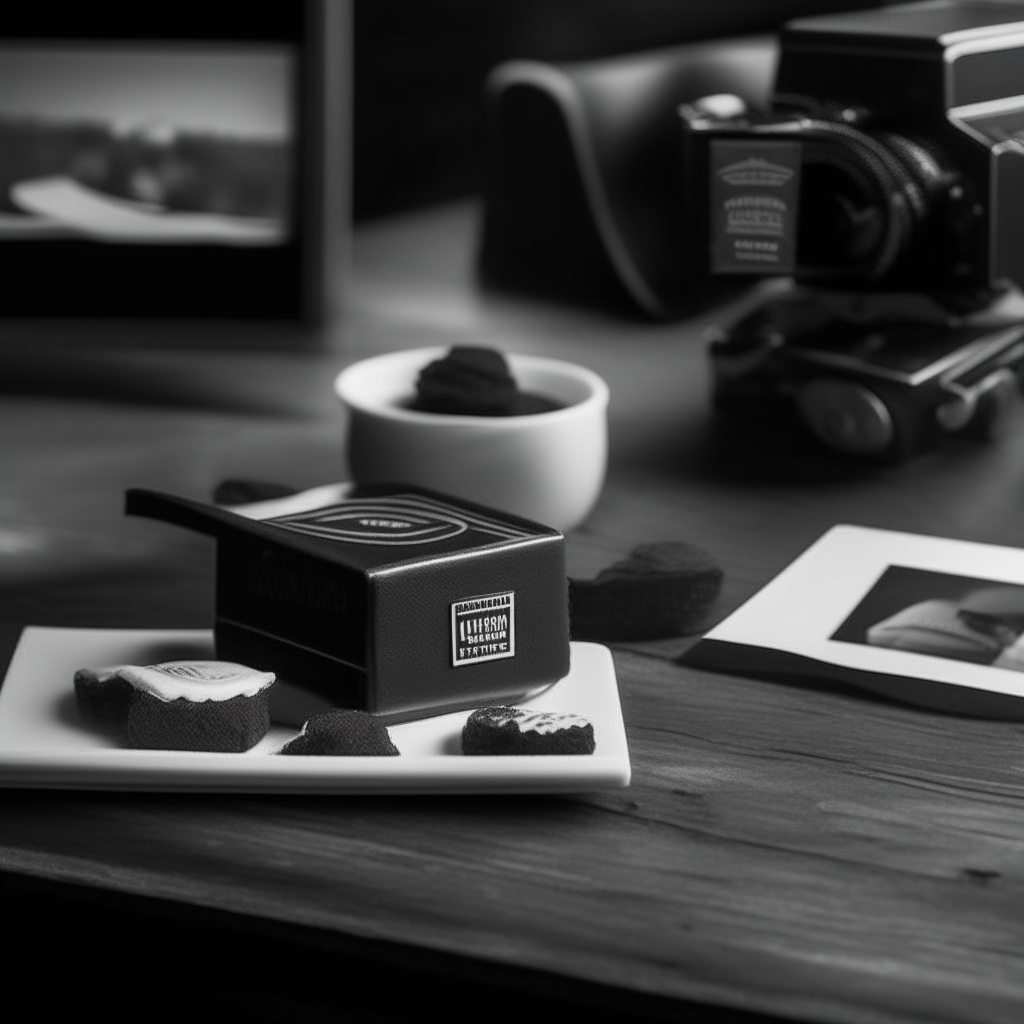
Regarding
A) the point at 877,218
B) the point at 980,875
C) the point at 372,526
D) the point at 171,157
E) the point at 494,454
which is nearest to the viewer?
the point at 980,875

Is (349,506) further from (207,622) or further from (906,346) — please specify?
(906,346)

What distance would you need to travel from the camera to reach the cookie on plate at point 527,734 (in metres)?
0.64

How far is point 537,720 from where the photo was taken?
0.65 m

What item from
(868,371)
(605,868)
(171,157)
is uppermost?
(171,157)

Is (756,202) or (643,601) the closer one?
(643,601)

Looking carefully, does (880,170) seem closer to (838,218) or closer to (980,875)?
(838,218)

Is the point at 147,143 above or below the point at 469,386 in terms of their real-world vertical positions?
above

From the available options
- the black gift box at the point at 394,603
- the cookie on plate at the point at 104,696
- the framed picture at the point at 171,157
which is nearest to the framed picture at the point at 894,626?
the black gift box at the point at 394,603

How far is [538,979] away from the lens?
0.54m

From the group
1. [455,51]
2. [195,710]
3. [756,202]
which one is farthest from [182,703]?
[455,51]

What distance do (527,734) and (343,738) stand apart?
0.07m

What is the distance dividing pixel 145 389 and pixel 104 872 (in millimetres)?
653

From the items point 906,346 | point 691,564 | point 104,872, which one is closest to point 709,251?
point 906,346

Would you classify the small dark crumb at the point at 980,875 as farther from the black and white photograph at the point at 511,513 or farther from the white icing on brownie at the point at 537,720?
the white icing on brownie at the point at 537,720
